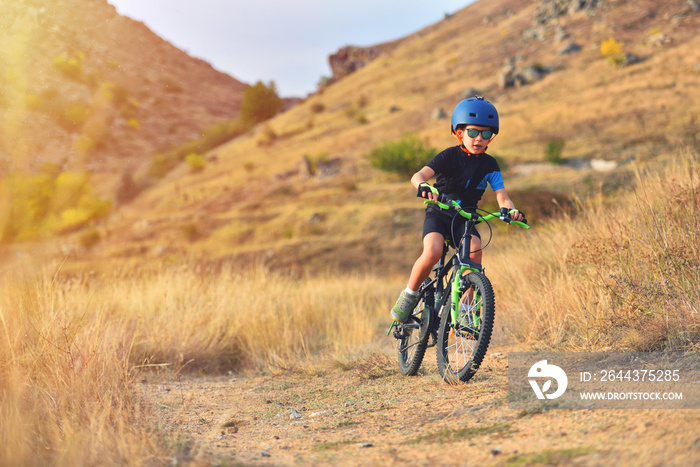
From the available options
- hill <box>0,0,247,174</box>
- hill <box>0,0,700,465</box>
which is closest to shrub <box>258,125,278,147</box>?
hill <box>0,0,247,174</box>

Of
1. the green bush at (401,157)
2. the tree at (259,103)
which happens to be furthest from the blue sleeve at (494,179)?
the tree at (259,103)

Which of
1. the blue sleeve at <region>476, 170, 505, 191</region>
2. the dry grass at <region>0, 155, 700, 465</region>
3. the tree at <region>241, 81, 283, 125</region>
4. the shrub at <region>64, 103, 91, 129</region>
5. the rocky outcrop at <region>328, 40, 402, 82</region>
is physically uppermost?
the rocky outcrop at <region>328, 40, 402, 82</region>

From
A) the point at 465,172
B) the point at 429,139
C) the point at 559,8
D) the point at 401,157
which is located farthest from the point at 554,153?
the point at 559,8

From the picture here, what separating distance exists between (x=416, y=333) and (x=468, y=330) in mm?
1020

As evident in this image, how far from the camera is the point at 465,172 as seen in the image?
464 cm

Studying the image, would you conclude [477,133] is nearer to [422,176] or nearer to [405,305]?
[422,176]

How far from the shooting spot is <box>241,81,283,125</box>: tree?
260 ft

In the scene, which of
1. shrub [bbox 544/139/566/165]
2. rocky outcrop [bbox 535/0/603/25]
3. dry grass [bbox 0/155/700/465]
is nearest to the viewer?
dry grass [bbox 0/155/700/465]

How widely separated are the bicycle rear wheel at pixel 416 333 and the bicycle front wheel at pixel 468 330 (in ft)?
0.88

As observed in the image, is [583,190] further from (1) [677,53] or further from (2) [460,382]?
(1) [677,53]

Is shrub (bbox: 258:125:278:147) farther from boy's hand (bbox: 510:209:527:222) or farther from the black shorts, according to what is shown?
boy's hand (bbox: 510:209:527:222)

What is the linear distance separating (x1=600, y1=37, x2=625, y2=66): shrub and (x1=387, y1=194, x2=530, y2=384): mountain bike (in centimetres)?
4602

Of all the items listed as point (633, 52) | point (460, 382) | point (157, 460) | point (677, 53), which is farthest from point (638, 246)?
point (633, 52)

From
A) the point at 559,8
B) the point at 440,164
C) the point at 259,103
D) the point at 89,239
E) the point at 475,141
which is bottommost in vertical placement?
the point at 440,164
